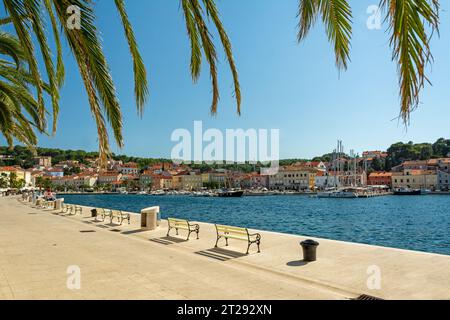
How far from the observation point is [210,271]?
367 inches

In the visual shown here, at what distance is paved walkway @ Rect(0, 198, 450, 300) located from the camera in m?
7.30

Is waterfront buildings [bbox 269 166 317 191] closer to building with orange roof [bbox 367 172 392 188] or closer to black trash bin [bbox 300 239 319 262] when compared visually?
building with orange roof [bbox 367 172 392 188]

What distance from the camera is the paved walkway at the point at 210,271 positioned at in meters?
7.30

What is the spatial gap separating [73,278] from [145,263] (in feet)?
7.48

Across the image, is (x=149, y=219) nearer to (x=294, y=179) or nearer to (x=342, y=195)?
(x=342, y=195)

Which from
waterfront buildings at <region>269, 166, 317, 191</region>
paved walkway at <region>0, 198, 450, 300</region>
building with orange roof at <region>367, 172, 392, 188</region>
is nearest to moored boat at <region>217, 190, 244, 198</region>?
waterfront buildings at <region>269, 166, 317, 191</region>

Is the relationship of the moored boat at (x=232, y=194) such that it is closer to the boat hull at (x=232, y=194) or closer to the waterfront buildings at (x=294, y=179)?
the boat hull at (x=232, y=194)

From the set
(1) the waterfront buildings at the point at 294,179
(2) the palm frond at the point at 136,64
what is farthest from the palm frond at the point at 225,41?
(1) the waterfront buildings at the point at 294,179

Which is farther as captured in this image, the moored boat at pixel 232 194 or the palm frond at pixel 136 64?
the moored boat at pixel 232 194

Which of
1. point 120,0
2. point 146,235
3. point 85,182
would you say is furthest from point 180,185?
point 120,0
